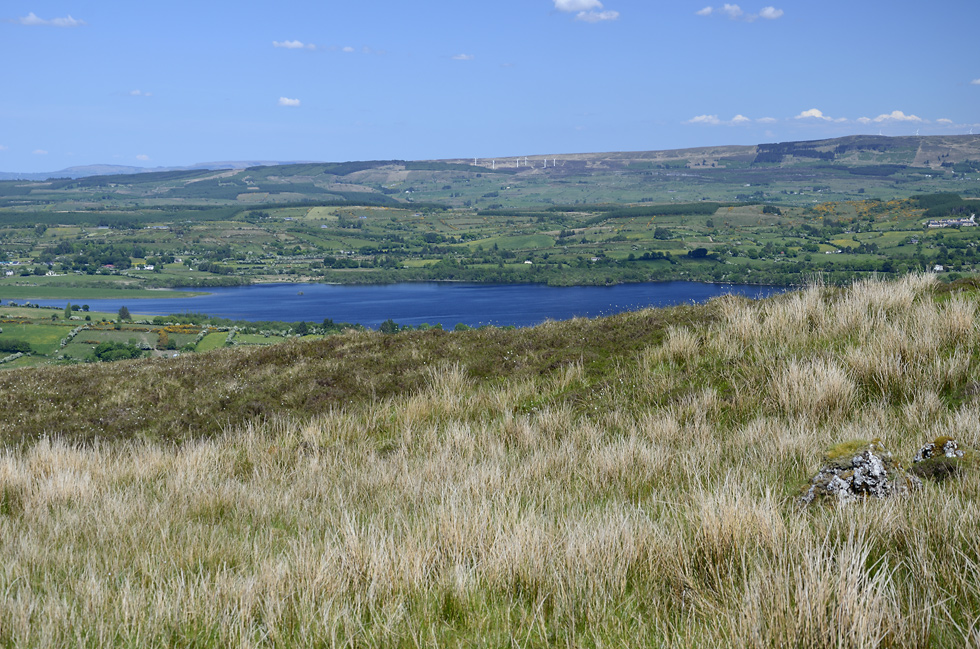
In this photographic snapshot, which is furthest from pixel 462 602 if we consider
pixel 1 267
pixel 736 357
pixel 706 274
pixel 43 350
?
pixel 1 267

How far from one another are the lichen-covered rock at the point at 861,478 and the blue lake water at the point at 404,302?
221 feet

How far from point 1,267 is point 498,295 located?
115 m

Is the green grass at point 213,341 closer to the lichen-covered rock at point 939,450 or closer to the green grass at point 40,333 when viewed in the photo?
the green grass at point 40,333

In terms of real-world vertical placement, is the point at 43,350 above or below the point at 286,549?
below

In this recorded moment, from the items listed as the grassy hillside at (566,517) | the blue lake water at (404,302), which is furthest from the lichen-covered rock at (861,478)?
the blue lake water at (404,302)

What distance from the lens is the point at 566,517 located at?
389cm

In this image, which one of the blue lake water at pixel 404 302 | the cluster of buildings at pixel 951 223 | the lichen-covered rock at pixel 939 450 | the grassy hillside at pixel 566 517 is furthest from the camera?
the cluster of buildings at pixel 951 223

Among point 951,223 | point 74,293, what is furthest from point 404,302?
point 951,223

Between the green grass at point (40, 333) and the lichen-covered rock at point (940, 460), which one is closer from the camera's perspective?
the lichen-covered rock at point (940, 460)

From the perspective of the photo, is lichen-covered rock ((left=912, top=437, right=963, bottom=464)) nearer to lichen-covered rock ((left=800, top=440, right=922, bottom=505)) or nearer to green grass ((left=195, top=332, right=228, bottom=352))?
lichen-covered rock ((left=800, top=440, right=922, bottom=505))

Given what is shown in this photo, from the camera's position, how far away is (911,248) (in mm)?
89188

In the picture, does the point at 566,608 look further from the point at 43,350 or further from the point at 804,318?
the point at 43,350

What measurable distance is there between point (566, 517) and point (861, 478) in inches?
66.6

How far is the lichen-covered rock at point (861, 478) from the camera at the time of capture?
144 inches
